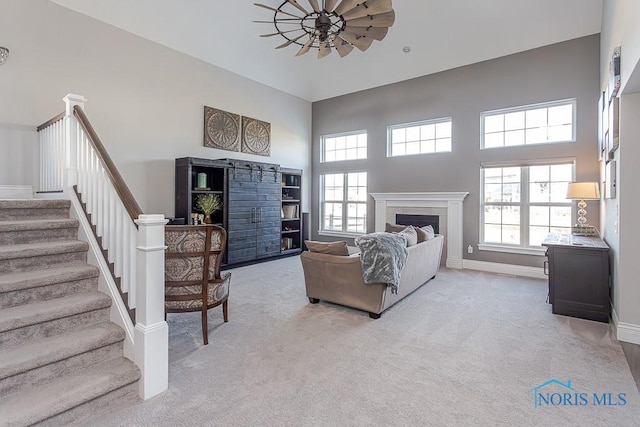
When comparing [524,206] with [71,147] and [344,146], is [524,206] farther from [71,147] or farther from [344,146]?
[71,147]

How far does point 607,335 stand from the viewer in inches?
120

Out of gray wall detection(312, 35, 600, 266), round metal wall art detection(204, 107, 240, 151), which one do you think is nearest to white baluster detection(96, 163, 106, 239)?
round metal wall art detection(204, 107, 240, 151)

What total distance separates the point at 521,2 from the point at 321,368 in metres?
5.73

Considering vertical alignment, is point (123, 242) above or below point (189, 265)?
above

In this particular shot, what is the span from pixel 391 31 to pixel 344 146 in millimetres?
2725

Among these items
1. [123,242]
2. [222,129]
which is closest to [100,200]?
[123,242]

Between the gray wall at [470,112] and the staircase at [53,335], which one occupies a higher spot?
the gray wall at [470,112]

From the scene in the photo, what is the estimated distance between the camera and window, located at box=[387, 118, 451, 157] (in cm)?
641

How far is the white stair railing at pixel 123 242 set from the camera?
2.03 meters

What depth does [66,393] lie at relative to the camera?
5.89 ft

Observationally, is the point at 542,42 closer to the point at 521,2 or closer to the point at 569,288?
the point at 521,2

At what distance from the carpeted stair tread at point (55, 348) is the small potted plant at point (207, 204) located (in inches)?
132

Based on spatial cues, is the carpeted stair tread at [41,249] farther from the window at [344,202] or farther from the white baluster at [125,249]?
the window at [344,202]

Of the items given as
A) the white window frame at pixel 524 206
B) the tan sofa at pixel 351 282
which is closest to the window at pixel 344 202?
the white window frame at pixel 524 206
